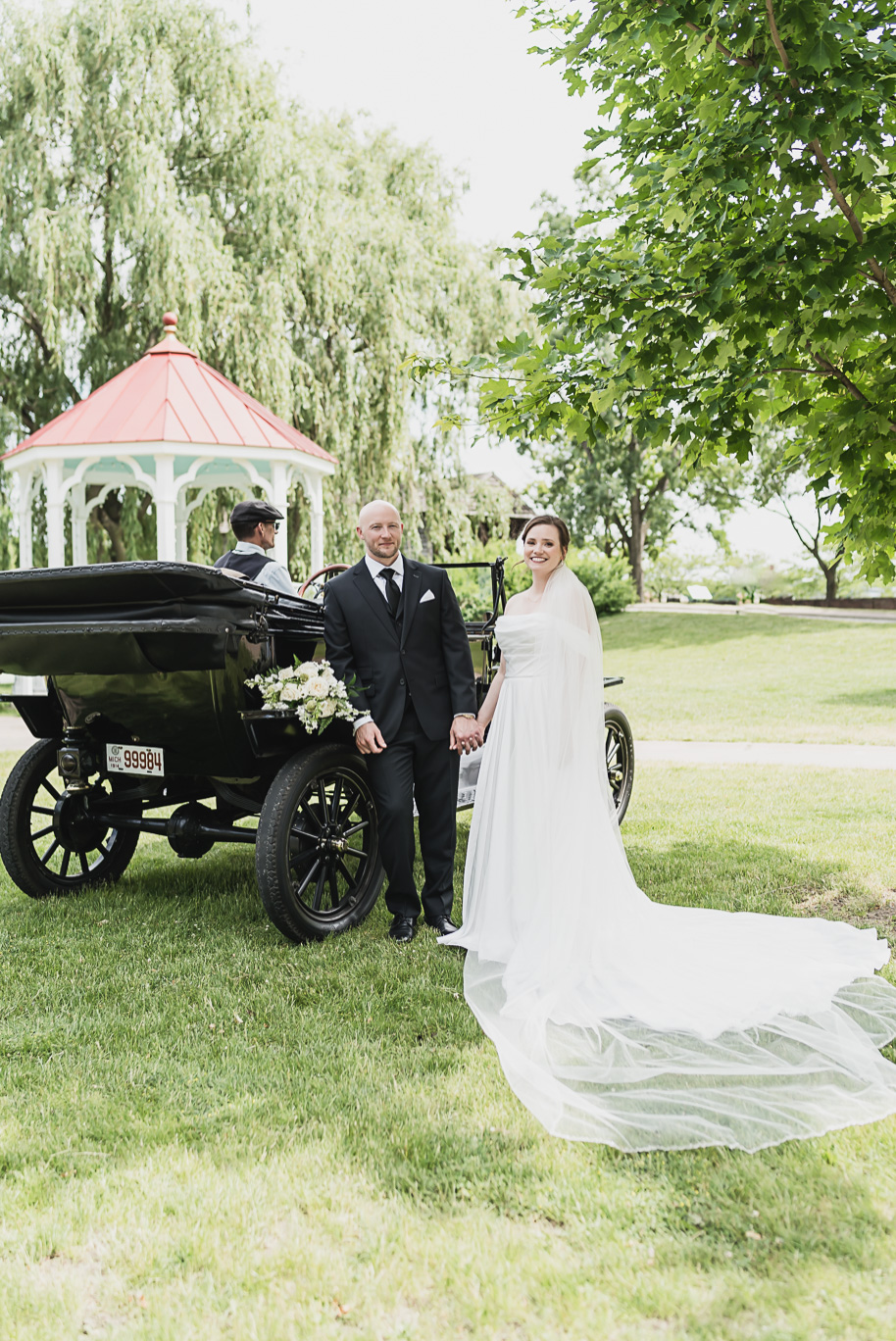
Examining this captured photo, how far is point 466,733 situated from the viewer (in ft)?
15.5

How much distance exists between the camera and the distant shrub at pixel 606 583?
32.7 metres

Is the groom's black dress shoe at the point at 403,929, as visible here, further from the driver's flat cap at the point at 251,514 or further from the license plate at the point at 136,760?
the driver's flat cap at the point at 251,514

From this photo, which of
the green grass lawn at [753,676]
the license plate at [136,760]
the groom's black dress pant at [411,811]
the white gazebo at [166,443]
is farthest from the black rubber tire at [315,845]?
the white gazebo at [166,443]

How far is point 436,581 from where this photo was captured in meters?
4.82

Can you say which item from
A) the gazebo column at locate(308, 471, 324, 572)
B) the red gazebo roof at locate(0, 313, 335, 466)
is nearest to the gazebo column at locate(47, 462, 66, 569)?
the red gazebo roof at locate(0, 313, 335, 466)

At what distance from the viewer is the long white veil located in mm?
2961

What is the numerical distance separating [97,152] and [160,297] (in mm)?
2457

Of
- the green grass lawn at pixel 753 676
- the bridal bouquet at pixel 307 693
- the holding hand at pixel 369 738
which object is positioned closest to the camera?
the bridal bouquet at pixel 307 693

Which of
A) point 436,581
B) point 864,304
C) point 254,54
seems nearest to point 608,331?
point 864,304

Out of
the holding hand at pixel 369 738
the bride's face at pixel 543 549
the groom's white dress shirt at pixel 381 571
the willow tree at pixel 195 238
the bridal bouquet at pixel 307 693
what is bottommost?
the holding hand at pixel 369 738

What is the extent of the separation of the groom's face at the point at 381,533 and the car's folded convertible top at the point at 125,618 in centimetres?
51

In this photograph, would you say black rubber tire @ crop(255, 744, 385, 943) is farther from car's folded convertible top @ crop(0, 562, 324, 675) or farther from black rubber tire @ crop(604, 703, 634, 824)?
black rubber tire @ crop(604, 703, 634, 824)

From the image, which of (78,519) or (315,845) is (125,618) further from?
(78,519)

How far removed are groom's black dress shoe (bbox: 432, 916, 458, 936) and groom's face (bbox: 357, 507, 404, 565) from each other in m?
1.67
